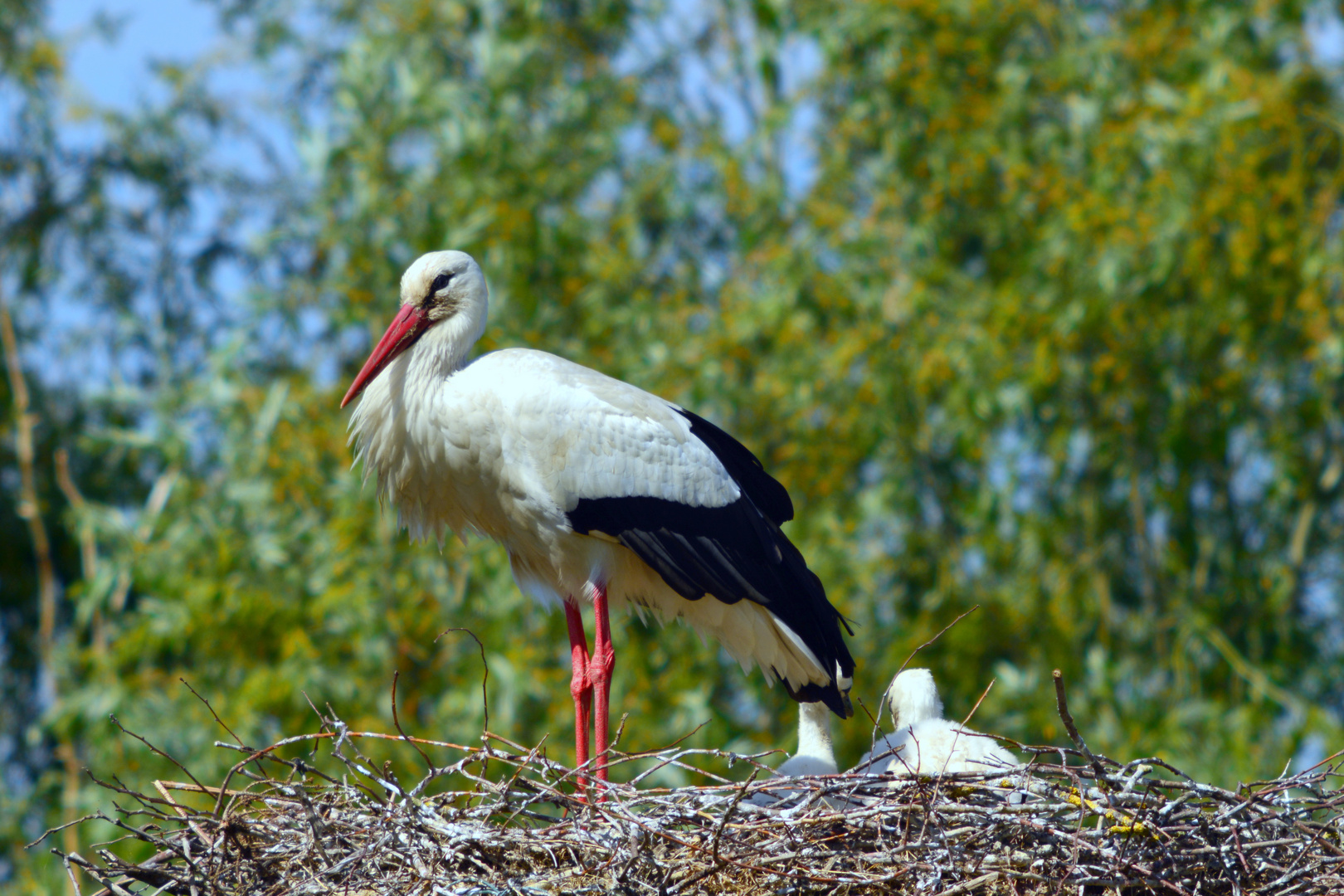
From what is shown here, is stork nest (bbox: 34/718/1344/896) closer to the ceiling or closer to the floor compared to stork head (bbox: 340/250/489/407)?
closer to the floor

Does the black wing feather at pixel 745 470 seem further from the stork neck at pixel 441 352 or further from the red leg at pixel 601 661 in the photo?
the stork neck at pixel 441 352

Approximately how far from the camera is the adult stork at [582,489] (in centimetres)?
414

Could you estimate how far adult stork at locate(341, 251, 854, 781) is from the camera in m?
4.14

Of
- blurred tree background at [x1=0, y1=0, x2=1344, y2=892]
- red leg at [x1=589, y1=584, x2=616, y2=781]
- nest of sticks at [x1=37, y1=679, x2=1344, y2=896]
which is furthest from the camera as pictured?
blurred tree background at [x1=0, y1=0, x2=1344, y2=892]

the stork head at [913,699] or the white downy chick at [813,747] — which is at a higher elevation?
the stork head at [913,699]

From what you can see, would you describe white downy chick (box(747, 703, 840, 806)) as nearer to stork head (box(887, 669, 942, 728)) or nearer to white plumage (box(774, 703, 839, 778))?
white plumage (box(774, 703, 839, 778))

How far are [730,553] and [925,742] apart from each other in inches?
30.6


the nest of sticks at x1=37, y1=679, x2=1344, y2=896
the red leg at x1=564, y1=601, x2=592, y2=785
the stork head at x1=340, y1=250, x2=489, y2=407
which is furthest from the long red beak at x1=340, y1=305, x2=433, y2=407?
the nest of sticks at x1=37, y1=679, x2=1344, y2=896

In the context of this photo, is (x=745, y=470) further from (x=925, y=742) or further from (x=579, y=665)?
(x=925, y=742)

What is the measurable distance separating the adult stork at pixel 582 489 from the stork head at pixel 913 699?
Answer: 0.74ft

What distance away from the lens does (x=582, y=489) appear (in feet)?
13.6

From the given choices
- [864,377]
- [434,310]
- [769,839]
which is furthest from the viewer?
[864,377]

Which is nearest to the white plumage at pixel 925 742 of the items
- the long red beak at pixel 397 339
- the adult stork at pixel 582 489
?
the adult stork at pixel 582 489

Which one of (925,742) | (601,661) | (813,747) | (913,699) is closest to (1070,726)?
(925,742)
